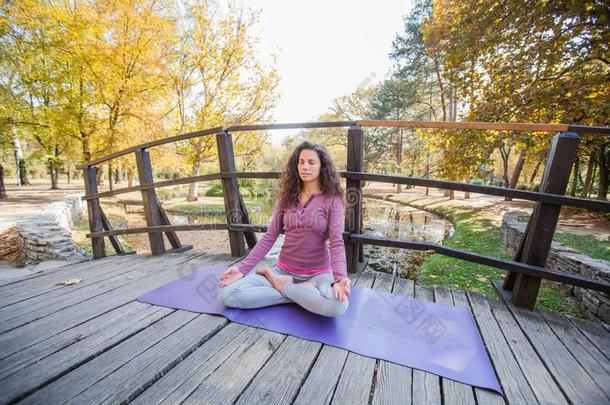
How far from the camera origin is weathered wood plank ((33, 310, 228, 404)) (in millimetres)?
1188

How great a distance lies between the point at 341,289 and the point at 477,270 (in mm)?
5065

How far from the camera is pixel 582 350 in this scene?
1.60 m

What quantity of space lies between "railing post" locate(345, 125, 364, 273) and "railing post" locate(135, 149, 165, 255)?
7.90 ft

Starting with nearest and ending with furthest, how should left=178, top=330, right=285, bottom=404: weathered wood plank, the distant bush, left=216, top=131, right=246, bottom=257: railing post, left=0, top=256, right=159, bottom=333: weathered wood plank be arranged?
left=178, top=330, right=285, bottom=404: weathered wood plank → left=0, top=256, right=159, bottom=333: weathered wood plank → left=216, top=131, right=246, bottom=257: railing post → the distant bush

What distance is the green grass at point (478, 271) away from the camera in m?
3.93

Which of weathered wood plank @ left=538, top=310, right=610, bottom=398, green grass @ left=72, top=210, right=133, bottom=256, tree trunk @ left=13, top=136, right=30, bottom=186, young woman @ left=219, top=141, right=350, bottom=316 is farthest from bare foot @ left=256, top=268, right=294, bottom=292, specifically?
tree trunk @ left=13, top=136, right=30, bottom=186

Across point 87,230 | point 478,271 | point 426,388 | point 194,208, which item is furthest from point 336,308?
point 194,208

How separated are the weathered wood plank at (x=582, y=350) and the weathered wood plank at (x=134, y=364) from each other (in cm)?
202

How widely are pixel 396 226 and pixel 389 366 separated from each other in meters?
9.53

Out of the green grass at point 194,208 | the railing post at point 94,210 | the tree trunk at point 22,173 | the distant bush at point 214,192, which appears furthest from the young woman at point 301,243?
the tree trunk at point 22,173

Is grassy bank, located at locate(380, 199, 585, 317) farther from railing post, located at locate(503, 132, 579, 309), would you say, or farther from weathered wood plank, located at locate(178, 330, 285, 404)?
weathered wood plank, located at locate(178, 330, 285, 404)

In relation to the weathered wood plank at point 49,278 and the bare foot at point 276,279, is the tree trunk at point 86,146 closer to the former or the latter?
the weathered wood plank at point 49,278

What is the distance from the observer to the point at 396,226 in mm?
10430

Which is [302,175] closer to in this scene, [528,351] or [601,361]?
[528,351]
